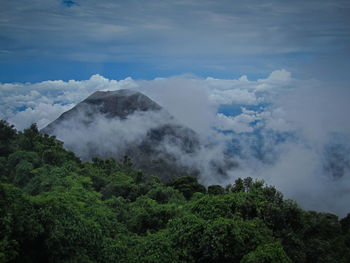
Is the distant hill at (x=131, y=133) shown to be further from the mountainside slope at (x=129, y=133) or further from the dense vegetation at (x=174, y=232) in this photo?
the dense vegetation at (x=174, y=232)

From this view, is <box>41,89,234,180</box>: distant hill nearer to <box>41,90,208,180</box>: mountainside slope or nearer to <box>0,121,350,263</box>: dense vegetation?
<box>41,90,208,180</box>: mountainside slope

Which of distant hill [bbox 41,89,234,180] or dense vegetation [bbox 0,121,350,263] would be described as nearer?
dense vegetation [bbox 0,121,350,263]

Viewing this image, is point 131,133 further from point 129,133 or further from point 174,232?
point 174,232

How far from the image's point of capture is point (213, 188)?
40250mm

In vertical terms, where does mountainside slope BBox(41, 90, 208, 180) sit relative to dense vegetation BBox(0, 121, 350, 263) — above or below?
above

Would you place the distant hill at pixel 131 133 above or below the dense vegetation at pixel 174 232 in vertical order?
above

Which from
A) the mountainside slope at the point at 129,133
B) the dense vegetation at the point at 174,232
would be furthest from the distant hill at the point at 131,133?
the dense vegetation at the point at 174,232

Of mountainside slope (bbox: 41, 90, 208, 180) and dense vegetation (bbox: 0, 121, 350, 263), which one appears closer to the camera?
dense vegetation (bbox: 0, 121, 350, 263)

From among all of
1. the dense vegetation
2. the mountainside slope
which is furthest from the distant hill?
the dense vegetation

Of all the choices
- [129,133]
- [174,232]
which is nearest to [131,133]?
[129,133]

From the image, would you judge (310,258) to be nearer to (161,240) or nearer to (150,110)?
(161,240)

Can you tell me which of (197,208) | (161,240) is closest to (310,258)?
(197,208)

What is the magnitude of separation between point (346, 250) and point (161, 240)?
36.4ft

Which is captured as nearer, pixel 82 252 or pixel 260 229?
pixel 82 252
